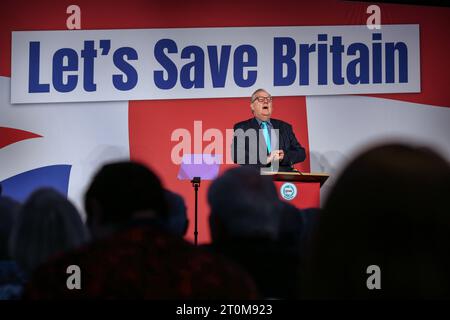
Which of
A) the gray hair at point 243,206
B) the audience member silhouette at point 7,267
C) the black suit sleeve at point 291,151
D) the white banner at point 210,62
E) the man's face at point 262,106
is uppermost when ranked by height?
the white banner at point 210,62

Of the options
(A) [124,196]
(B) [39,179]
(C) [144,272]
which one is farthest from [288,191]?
(C) [144,272]

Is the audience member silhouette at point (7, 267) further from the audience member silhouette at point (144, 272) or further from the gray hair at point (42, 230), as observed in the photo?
the audience member silhouette at point (144, 272)

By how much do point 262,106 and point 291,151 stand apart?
0.49 meters

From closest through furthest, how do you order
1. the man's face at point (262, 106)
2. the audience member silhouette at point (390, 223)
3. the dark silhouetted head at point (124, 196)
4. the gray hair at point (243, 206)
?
the audience member silhouette at point (390, 223) → the dark silhouetted head at point (124, 196) → the gray hair at point (243, 206) → the man's face at point (262, 106)

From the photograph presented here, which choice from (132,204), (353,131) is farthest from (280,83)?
(132,204)

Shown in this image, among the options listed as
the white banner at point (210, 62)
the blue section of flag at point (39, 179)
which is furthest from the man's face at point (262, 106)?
the blue section of flag at point (39, 179)

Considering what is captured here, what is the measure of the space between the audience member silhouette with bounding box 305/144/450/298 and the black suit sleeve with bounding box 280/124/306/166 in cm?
441

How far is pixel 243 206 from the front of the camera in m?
2.09

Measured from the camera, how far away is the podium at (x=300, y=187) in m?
4.72

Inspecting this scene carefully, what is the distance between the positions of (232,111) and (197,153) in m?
0.52

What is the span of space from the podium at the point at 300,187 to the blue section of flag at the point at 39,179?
7.50 feet

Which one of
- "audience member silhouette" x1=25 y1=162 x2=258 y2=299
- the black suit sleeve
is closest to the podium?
the black suit sleeve

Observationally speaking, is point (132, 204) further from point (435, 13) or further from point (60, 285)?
point (435, 13)

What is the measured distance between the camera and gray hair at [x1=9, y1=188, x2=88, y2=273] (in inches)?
77.7
